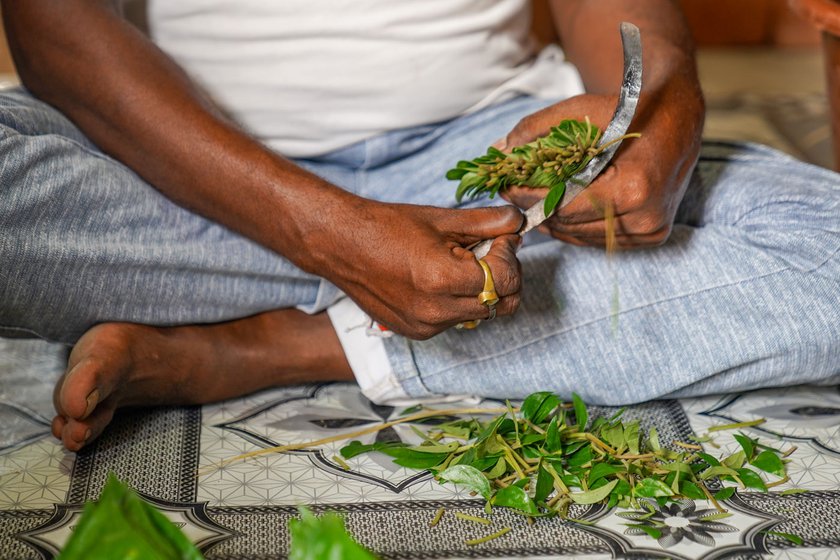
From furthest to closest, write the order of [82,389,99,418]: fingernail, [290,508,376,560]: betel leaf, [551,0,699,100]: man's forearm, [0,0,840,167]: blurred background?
[0,0,840,167]: blurred background
[551,0,699,100]: man's forearm
[82,389,99,418]: fingernail
[290,508,376,560]: betel leaf

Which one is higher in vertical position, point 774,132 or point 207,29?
point 207,29

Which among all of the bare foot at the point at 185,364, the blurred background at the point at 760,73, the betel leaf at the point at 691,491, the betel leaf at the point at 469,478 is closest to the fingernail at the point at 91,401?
the bare foot at the point at 185,364

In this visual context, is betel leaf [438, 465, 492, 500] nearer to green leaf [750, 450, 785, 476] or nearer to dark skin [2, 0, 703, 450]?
dark skin [2, 0, 703, 450]

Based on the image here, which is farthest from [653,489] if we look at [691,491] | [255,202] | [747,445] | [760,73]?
[760,73]

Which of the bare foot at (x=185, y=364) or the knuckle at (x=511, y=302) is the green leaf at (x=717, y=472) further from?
the bare foot at (x=185, y=364)

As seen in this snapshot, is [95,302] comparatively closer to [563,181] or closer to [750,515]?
[563,181]

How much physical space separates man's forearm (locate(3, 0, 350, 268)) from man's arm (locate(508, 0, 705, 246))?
0.26m

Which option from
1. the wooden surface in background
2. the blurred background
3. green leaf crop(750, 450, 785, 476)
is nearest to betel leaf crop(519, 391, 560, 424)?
green leaf crop(750, 450, 785, 476)

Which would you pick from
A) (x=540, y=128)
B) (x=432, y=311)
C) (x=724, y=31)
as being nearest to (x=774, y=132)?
(x=724, y=31)

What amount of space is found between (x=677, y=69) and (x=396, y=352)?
0.47 meters

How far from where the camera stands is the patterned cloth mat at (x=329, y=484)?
2.89ft

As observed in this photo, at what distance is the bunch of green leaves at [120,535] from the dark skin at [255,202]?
32 cm

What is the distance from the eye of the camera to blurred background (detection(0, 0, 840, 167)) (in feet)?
7.25

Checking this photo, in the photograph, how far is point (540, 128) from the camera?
3.27 ft
